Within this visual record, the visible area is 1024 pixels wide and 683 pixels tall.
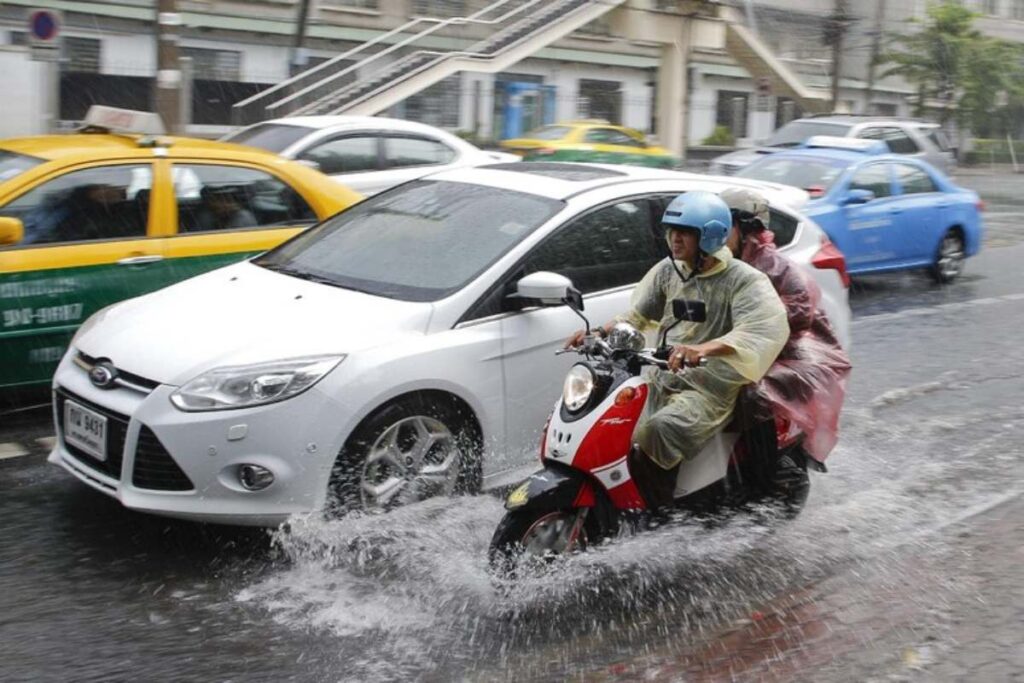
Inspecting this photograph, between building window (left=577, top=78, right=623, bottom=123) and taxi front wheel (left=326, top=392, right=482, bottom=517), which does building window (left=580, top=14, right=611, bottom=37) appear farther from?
taxi front wheel (left=326, top=392, right=482, bottom=517)

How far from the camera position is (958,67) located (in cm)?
4350

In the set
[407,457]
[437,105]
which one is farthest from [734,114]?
[407,457]

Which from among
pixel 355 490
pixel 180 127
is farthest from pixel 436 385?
pixel 180 127

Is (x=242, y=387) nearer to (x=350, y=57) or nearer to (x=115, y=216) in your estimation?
(x=115, y=216)

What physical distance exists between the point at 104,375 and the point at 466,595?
1800 millimetres

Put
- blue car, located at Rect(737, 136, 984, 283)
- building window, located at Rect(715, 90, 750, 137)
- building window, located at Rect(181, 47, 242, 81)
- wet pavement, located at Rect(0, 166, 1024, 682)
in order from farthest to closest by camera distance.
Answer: building window, located at Rect(715, 90, 750, 137) < building window, located at Rect(181, 47, 242, 81) < blue car, located at Rect(737, 136, 984, 283) < wet pavement, located at Rect(0, 166, 1024, 682)

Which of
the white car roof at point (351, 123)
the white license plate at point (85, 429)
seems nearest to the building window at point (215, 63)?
the white car roof at point (351, 123)

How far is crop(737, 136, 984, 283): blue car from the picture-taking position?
1271cm

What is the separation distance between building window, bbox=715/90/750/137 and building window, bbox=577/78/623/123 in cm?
429

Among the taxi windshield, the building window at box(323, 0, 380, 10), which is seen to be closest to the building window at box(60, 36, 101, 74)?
the building window at box(323, 0, 380, 10)

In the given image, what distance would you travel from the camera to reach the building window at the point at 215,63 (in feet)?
101

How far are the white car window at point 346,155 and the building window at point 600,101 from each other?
81.2 feet

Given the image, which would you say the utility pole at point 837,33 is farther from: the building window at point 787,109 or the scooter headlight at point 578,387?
the scooter headlight at point 578,387

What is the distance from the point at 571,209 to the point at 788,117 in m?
36.0
